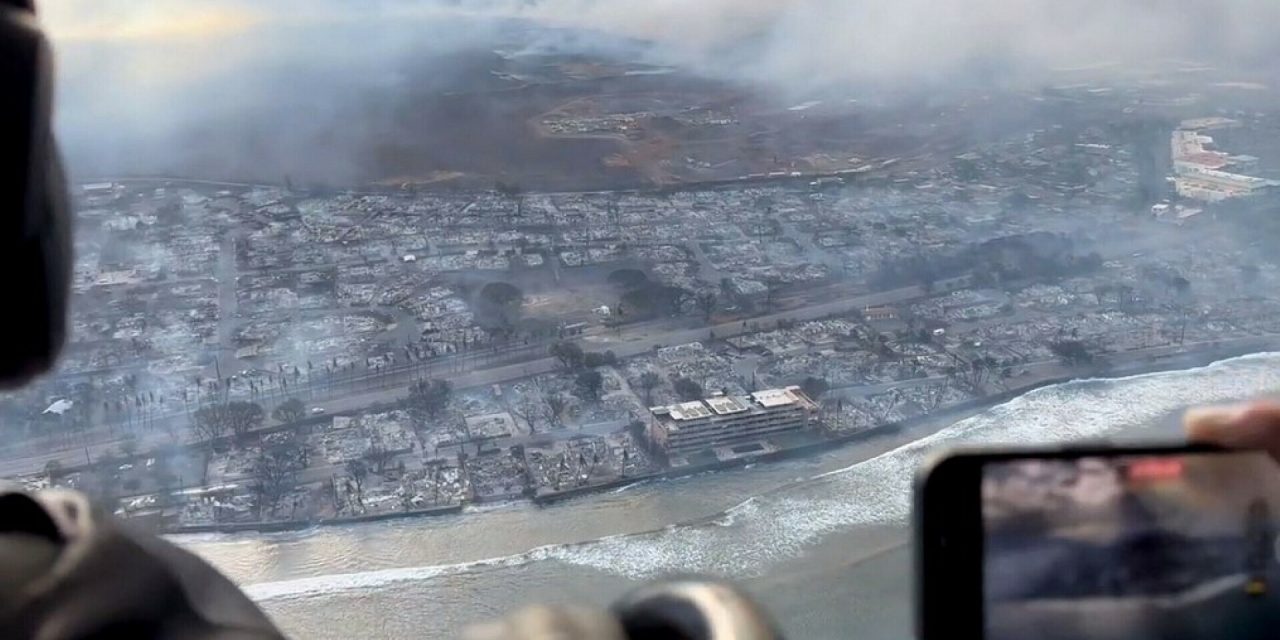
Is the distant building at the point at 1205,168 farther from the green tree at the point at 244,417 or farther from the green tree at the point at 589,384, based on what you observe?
the green tree at the point at 244,417

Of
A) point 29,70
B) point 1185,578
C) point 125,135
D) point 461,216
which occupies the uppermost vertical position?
point 29,70

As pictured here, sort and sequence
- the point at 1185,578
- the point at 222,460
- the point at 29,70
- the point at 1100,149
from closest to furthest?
the point at 29,70
the point at 1185,578
the point at 222,460
the point at 1100,149

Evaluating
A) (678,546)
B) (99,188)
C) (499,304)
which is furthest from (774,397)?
(99,188)

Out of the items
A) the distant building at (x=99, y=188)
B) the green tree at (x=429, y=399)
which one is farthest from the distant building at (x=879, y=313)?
the distant building at (x=99, y=188)

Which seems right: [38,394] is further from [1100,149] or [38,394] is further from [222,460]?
[1100,149]

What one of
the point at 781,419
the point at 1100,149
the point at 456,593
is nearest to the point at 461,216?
the point at 781,419

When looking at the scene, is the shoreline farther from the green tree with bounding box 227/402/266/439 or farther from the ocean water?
the green tree with bounding box 227/402/266/439
